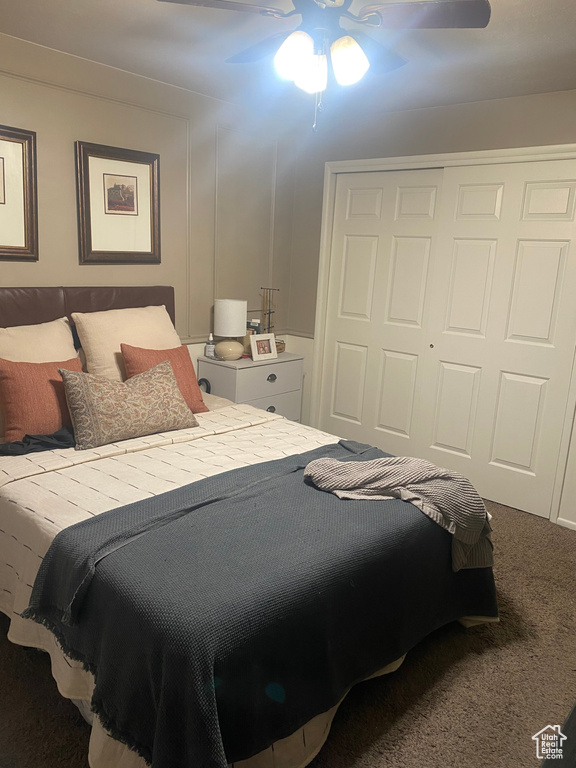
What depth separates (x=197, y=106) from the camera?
11.9ft

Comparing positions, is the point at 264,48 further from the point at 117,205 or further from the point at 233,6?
the point at 117,205

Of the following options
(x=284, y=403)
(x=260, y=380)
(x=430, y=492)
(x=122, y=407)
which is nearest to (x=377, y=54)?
(x=430, y=492)

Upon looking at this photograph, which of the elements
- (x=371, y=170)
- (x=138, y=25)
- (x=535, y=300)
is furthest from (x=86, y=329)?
(x=535, y=300)

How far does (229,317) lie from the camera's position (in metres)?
3.79

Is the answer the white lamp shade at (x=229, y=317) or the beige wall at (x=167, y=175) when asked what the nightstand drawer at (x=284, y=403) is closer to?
the white lamp shade at (x=229, y=317)

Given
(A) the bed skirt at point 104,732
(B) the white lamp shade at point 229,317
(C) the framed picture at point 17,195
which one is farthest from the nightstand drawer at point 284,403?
(A) the bed skirt at point 104,732

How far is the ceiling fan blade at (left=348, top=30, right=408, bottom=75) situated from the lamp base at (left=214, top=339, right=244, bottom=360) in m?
2.03

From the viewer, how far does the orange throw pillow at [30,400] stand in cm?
253

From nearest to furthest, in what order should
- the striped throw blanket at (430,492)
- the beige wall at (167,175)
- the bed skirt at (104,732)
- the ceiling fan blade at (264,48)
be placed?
the bed skirt at (104,732) → the ceiling fan blade at (264,48) → the striped throw blanket at (430,492) → the beige wall at (167,175)

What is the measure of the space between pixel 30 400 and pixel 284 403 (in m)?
1.86

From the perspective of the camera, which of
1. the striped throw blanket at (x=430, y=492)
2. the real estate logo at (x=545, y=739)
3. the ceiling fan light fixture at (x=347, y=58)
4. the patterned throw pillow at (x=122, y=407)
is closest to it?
the real estate logo at (x=545, y=739)

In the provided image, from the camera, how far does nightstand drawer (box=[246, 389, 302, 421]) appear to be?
3.87m

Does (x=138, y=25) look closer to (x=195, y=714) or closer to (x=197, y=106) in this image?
(x=197, y=106)

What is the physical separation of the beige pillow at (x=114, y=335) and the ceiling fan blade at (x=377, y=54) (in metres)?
1.72
